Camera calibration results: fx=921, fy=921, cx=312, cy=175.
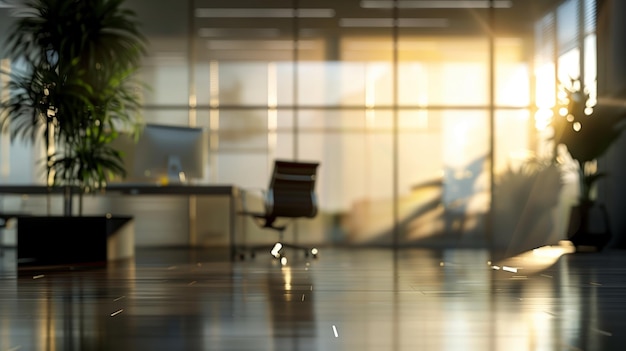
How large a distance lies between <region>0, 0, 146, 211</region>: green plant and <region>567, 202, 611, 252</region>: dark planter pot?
509 centimetres

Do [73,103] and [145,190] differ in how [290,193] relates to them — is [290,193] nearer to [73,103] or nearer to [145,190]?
[145,190]

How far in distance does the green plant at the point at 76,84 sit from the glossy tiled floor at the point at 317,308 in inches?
41.2

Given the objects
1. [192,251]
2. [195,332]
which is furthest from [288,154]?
[195,332]

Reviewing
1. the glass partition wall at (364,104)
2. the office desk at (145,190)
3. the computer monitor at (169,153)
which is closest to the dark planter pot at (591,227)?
the glass partition wall at (364,104)

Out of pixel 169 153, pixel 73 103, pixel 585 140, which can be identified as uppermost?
pixel 73 103

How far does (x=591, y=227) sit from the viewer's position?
10250 mm

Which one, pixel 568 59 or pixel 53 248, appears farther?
pixel 568 59

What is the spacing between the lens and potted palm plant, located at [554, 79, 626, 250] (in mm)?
10227

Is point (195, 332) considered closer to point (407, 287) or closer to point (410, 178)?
point (407, 287)

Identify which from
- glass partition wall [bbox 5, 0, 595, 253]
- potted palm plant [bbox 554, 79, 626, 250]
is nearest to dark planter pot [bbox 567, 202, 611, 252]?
potted palm plant [bbox 554, 79, 626, 250]

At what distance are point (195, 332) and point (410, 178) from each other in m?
8.11

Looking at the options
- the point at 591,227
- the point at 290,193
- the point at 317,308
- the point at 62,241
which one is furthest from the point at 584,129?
the point at 317,308

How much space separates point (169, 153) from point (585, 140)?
4767mm

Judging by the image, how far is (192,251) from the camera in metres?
10.8
